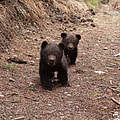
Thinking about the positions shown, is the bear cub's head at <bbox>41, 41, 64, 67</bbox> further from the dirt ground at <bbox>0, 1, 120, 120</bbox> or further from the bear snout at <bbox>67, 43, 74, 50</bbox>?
the bear snout at <bbox>67, 43, 74, 50</bbox>

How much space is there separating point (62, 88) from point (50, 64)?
90cm

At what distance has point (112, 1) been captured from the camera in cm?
3366

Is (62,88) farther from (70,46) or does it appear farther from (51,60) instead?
(70,46)

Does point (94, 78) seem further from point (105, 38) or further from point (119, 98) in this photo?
point (105, 38)

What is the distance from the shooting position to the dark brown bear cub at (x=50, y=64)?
17.7ft

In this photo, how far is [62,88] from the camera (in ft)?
19.8

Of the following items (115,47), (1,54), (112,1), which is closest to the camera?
(1,54)

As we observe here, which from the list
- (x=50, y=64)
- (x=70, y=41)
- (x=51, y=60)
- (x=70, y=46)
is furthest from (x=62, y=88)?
(x=70, y=41)

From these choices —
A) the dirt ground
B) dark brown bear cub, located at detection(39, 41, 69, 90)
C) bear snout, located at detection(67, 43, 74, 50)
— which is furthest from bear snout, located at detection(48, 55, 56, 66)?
bear snout, located at detection(67, 43, 74, 50)

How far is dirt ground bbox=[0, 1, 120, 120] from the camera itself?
4609 mm

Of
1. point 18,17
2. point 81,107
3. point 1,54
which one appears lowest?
point 81,107

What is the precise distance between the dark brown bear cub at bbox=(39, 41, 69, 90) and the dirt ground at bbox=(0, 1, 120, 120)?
0.21 meters

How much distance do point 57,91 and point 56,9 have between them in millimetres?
9642

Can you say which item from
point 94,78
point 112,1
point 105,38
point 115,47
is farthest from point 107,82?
point 112,1
